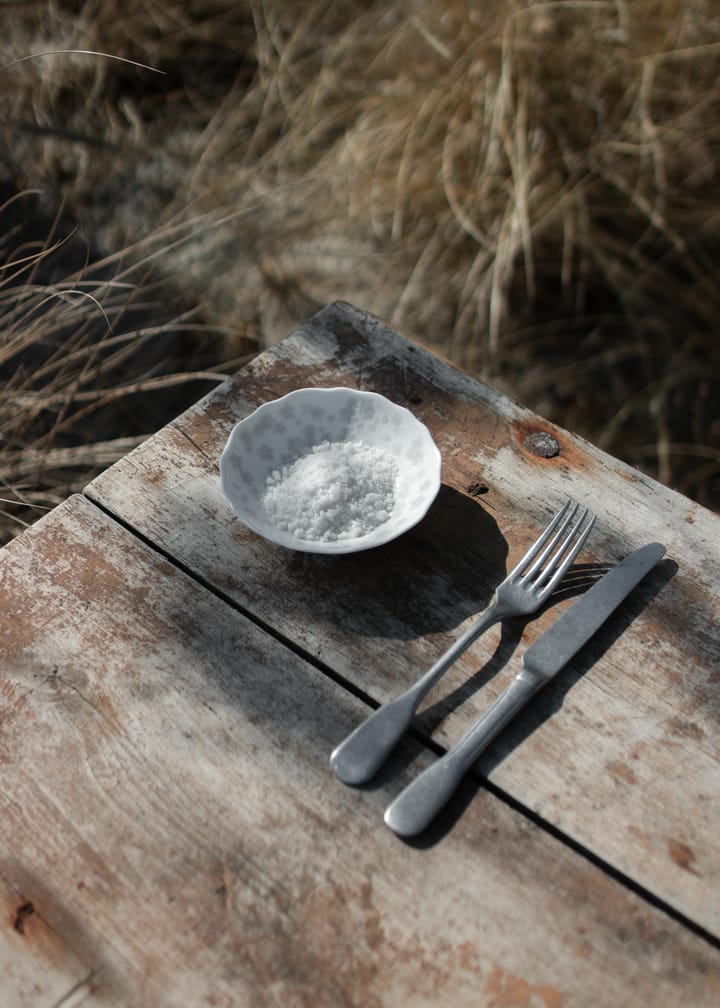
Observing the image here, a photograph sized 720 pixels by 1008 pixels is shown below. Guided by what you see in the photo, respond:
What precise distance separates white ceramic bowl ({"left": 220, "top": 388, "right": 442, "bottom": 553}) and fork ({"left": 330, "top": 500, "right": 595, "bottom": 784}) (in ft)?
0.45

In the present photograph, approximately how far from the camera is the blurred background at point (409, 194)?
6.77ft

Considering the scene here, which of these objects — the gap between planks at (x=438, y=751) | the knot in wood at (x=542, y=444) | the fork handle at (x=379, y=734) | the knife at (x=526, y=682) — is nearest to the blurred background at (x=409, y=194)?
the knot in wood at (x=542, y=444)

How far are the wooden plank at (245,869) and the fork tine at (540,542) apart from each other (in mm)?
256

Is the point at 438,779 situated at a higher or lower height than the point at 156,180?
higher

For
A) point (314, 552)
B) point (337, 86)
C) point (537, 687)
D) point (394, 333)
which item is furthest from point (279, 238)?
point (537, 687)

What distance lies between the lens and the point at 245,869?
73 centimetres

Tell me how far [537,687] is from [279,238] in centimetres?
180

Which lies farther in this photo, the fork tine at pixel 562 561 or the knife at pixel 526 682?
the fork tine at pixel 562 561

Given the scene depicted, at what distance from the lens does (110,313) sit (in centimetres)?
223

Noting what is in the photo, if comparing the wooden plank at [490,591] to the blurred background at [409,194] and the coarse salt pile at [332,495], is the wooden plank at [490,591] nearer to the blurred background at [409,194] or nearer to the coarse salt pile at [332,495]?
the coarse salt pile at [332,495]

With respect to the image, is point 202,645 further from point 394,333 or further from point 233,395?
point 394,333

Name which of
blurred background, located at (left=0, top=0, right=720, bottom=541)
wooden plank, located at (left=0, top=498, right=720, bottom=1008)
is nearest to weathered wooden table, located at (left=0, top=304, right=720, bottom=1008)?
wooden plank, located at (left=0, top=498, right=720, bottom=1008)

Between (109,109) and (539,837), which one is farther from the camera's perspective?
(109,109)

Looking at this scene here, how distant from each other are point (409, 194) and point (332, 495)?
154 centimetres
